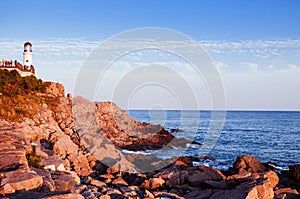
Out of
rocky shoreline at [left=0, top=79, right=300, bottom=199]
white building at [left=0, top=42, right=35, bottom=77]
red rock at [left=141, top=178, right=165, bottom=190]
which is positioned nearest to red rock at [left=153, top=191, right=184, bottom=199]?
rocky shoreline at [left=0, top=79, right=300, bottom=199]

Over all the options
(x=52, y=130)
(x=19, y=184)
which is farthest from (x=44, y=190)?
(x=52, y=130)

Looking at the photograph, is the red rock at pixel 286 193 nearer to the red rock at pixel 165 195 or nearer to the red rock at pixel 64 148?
the red rock at pixel 165 195

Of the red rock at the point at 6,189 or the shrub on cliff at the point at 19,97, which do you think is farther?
the shrub on cliff at the point at 19,97

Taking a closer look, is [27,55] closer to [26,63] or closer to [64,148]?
[26,63]

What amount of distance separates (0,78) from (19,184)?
3503cm

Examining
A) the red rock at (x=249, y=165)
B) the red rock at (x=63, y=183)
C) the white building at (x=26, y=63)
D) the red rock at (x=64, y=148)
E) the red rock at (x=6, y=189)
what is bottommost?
the red rock at (x=249, y=165)

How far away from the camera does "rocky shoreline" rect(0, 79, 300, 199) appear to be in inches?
398

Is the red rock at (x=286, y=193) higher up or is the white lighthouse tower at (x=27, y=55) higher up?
the white lighthouse tower at (x=27, y=55)

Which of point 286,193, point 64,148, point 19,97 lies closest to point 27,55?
point 19,97

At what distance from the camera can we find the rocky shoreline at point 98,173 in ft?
33.1

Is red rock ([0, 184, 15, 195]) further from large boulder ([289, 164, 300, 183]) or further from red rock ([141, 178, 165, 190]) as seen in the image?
large boulder ([289, 164, 300, 183])

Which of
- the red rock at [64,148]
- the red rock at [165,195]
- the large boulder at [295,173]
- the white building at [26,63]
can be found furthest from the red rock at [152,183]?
the white building at [26,63]

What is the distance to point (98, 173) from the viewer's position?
937 inches

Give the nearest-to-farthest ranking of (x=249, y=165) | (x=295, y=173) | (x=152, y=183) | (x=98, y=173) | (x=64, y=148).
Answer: (x=152, y=183) < (x=98, y=173) < (x=295, y=173) < (x=249, y=165) < (x=64, y=148)
